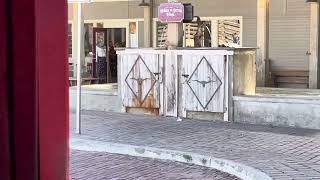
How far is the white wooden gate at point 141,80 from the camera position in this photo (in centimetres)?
1208

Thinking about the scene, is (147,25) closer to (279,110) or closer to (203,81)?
(203,81)

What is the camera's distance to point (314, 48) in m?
16.4

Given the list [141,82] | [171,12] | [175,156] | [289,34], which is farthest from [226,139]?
[289,34]

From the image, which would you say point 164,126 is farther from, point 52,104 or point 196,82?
point 52,104

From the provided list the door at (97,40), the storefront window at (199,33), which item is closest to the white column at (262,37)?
the storefront window at (199,33)

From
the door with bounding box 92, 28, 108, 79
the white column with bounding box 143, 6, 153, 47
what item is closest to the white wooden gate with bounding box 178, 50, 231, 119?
the white column with bounding box 143, 6, 153, 47

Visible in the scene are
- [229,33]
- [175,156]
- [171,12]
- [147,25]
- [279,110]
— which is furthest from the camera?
[147,25]

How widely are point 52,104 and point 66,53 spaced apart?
0.10 m

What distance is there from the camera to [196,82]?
37.9ft
